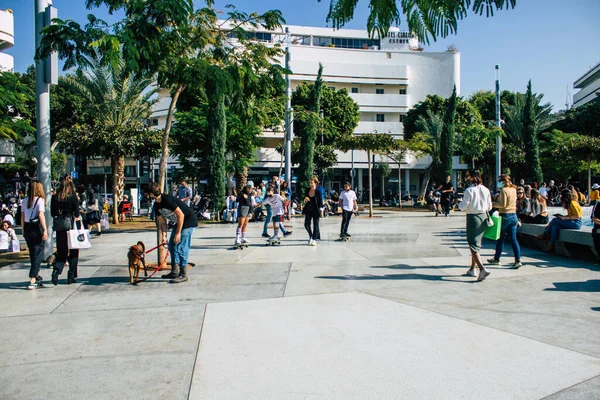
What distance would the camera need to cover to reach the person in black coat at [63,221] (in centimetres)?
824

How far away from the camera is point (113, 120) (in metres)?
24.5

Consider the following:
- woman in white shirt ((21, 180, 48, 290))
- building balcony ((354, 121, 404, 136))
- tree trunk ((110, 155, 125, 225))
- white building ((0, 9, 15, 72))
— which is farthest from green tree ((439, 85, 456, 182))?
woman in white shirt ((21, 180, 48, 290))

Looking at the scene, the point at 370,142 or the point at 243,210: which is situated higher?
the point at 370,142

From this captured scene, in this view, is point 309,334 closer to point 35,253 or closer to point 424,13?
point 424,13

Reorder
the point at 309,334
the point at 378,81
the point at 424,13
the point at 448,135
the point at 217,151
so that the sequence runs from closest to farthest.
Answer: the point at 424,13, the point at 309,334, the point at 217,151, the point at 448,135, the point at 378,81

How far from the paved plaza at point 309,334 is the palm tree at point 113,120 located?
1224 cm

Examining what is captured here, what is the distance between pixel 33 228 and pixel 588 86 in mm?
71722

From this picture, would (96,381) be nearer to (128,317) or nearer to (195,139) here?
(128,317)

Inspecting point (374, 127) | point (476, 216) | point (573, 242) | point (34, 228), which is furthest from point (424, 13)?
point (374, 127)

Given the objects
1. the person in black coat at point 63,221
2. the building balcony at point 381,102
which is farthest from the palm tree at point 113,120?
the building balcony at point 381,102

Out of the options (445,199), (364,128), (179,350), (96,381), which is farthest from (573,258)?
(364,128)

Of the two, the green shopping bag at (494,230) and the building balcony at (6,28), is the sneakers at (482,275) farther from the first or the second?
the building balcony at (6,28)

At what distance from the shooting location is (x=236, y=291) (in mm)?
7688

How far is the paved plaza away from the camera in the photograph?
412 cm
